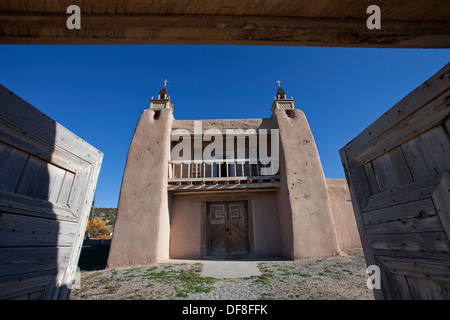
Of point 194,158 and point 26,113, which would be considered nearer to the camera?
point 26,113

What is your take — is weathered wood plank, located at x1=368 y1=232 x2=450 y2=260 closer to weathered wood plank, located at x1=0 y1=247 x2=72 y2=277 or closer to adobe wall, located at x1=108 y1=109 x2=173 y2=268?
weathered wood plank, located at x1=0 y1=247 x2=72 y2=277

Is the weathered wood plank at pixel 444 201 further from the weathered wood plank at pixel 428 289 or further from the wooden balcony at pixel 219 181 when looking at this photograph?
the wooden balcony at pixel 219 181

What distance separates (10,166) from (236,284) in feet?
16.1

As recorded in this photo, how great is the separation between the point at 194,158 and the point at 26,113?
30.3 feet

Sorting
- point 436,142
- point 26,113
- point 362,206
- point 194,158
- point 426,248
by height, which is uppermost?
point 194,158

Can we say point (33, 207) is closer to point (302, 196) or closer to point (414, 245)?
point (414, 245)

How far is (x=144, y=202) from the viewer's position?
8.33 meters

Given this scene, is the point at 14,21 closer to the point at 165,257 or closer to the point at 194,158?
the point at 165,257

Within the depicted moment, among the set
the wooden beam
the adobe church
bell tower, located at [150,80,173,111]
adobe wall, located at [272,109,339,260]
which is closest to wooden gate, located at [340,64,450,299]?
the wooden beam

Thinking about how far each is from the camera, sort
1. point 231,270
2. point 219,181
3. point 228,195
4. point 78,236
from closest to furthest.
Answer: point 78,236
point 231,270
point 219,181
point 228,195

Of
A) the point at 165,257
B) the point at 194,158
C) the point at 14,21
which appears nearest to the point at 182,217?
the point at 165,257

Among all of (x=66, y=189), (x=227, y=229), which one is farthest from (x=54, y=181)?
(x=227, y=229)

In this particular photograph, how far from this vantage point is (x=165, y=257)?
8547mm

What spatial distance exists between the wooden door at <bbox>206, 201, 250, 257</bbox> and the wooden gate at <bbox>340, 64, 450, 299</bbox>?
7.98m
